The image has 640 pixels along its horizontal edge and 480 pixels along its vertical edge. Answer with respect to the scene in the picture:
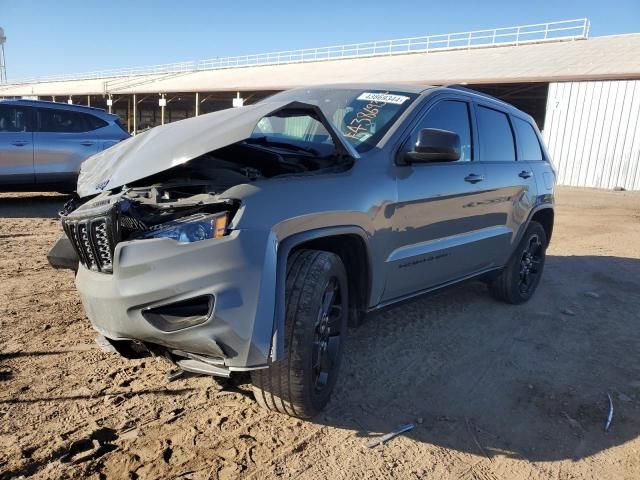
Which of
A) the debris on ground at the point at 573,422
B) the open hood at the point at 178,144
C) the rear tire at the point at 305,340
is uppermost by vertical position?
the open hood at the point at 178,144

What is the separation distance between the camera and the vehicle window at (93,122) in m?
8.95

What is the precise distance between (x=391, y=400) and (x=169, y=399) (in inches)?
52.0

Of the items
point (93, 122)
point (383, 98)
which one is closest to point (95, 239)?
point (383, 98)

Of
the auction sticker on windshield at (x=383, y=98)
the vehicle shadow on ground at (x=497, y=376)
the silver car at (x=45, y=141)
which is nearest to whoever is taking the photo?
the vehicle shadow on ground at (x=497, y=376)

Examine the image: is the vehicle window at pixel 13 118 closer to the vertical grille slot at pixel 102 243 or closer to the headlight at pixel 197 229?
the vertical grille slot at pixel 102 243

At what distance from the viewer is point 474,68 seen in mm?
23141

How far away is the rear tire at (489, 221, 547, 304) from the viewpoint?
510 centimetres

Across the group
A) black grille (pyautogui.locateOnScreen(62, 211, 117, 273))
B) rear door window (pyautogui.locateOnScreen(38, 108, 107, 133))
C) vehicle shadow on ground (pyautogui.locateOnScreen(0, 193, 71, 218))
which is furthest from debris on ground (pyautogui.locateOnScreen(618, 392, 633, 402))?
rear door window (pyautogui.locateOnScreen(38, 108, 107, 133))

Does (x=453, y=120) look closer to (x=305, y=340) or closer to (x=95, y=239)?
(x=305, y=340)

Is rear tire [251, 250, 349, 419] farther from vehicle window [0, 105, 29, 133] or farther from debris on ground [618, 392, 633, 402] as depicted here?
vehicle window [0, 105, 29, 133]

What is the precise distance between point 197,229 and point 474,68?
23240mm

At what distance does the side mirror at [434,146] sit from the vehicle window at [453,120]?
0.30 m

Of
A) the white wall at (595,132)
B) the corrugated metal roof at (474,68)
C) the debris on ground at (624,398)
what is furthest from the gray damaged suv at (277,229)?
the corrugated metal roof at (474,68)

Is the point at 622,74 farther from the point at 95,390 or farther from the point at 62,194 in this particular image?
the point at 95,390
